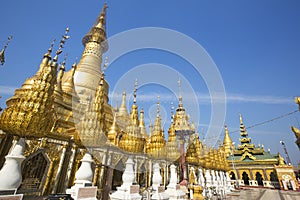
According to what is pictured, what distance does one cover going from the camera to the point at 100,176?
995 cm

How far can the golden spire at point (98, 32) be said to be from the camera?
28.2 metres

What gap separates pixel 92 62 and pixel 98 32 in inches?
325

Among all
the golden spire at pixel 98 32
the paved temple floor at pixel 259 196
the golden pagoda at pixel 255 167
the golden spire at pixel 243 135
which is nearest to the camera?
the paved temple floor at pixel 259 196

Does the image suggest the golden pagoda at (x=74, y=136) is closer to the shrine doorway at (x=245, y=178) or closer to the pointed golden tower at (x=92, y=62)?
the pointed golden tower at (x=92, y=62)

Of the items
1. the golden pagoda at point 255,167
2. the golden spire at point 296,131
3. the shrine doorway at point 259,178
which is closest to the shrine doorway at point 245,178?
the golden pagoda at point 255,167

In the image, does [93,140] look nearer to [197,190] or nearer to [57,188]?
[57,188]

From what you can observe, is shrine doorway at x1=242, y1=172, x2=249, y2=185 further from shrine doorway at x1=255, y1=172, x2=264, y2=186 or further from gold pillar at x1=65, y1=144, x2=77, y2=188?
gold pillar at x1=65, y1=144, x2=77, y2=188

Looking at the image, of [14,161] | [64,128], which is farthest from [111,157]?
[14,161]

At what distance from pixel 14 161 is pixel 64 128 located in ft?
33.9

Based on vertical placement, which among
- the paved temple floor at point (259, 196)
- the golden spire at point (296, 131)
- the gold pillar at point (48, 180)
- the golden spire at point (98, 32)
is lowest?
the paved temple floor at point (259, 196)

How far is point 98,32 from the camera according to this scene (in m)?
28.8

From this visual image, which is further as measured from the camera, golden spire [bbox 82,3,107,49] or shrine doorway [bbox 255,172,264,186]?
shrine doorway [bbox 255,172,264,186]

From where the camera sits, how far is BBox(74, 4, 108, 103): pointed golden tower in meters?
20.1

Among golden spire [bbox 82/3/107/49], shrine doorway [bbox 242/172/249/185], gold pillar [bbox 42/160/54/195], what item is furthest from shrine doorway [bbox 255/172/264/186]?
golden spire [bbox 82/3/107/49]
